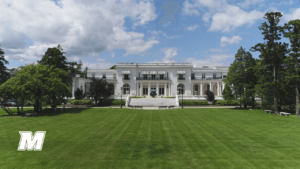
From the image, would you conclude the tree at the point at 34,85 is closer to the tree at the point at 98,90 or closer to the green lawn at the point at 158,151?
the green lawn at the point at 158,151

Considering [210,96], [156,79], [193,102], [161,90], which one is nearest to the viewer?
[193,102]

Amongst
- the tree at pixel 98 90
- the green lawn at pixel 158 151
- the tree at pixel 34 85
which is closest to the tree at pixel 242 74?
the green lawn at pixel 158 151

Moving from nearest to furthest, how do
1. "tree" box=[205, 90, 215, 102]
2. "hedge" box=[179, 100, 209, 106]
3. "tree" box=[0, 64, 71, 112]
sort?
"tree" box=[0, 64, 71, 112] < "hedge" box=[179, 100, 209, 106] < "tree" box=[205, 90, 215, 102]

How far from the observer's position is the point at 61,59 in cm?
3136

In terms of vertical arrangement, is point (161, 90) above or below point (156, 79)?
below

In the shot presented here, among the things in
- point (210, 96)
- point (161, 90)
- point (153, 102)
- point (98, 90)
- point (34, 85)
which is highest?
point (34, 85)

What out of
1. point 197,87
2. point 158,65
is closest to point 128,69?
point 158,65

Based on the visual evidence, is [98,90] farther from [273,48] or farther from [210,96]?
[273,48]

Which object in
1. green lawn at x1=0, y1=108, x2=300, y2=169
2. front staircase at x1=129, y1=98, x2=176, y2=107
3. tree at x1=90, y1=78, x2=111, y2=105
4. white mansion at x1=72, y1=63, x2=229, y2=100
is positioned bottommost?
green lawn at x1=0, y1=108, x2=300, y2=169

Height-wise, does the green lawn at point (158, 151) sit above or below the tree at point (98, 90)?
below

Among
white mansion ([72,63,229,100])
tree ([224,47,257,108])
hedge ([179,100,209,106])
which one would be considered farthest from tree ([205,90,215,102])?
white mansion ([72,63,229,100])

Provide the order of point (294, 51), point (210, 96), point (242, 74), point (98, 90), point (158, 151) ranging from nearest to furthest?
point (158, 151) < point (294, 51) < point (242, 74) < point (98, 90) < point (210, 96)

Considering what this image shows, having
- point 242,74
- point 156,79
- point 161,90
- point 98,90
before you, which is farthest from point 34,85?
point 161,90

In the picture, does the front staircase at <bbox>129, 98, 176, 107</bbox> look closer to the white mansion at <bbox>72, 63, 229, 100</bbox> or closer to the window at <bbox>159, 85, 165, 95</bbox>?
the white mansion at <bbox>72, 63, 229, 100</bbox>
